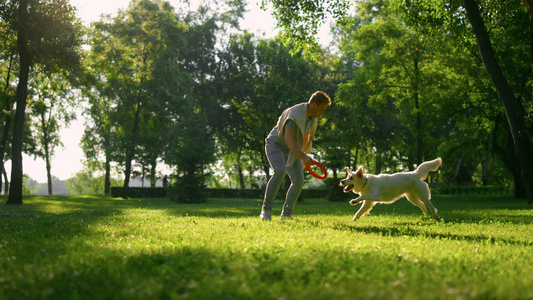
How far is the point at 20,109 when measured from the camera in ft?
68.8

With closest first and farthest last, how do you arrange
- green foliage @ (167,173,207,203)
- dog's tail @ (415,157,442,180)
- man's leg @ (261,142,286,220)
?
man's leg @ (261,142,286,220) → dog's tail @ (415,157,442,180) → green foliage @ (167,173,207,203)

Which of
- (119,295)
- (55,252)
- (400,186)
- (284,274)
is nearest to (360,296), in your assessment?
(284,274)

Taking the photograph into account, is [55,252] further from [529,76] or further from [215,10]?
[215,10]

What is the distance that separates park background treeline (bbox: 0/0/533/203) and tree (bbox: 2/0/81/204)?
0.05m

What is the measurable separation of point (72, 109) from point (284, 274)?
49.2 metres

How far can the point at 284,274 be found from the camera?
134 inches

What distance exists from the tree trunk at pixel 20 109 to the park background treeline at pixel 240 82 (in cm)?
6

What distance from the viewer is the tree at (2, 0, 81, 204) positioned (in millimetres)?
20828

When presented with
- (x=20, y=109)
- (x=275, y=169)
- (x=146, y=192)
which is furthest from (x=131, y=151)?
(x=275, y=169)

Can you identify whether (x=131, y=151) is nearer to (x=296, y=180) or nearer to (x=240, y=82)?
(x=240, y=82)

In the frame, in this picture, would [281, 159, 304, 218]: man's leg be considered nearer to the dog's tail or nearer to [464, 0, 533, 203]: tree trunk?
the dog's tail

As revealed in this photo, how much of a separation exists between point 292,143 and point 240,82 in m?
35.1

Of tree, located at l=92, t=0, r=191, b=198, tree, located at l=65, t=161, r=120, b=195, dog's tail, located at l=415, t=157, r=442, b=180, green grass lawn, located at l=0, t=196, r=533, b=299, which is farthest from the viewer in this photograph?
tree, located at l=65, t=161, r=120, b=195

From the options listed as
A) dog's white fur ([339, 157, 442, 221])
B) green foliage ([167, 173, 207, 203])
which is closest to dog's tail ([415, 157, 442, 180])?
dog's white fur ([339, 157, 442, 221])
